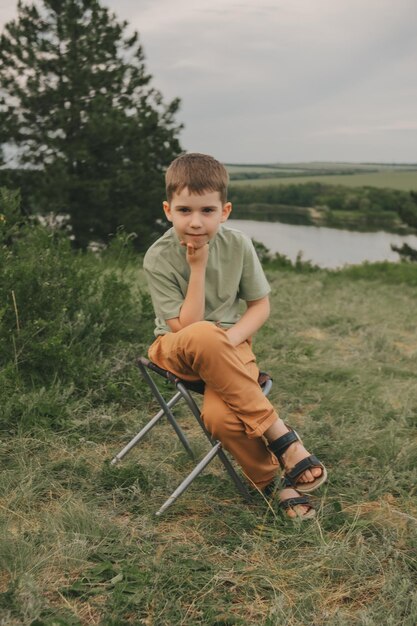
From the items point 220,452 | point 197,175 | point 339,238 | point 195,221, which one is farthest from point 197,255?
point 339,238

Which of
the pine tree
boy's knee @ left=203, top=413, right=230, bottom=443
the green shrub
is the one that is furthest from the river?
boy's knee @ left=203, top=413, right=230, bottom=443

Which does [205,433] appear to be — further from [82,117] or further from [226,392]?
[82,117]

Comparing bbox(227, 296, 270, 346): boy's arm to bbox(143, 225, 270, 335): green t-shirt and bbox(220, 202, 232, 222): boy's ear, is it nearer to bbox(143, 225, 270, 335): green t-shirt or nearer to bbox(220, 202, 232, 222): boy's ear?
bbox(143, 225, 270, 335): green t-shirt

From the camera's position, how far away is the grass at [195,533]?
196cm

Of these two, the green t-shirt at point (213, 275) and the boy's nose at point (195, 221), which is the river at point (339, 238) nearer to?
the green t-shirt at point (213, 275)

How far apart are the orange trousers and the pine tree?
18003 mm

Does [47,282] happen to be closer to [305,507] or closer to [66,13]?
[305,507]

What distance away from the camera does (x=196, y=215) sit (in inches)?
99.4

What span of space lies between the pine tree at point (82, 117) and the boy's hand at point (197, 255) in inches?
701

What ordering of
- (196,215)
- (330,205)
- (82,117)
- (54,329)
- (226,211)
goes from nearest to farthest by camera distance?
1. (196,215)
2. (226,211)
3. (54,329)
4. (82,117)
5. (330,205)

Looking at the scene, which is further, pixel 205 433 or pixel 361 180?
pixel 361 180

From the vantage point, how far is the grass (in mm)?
1965

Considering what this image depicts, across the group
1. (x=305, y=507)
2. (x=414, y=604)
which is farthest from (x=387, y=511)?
(x=414, y=604)

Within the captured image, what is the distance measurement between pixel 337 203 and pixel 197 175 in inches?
1618
